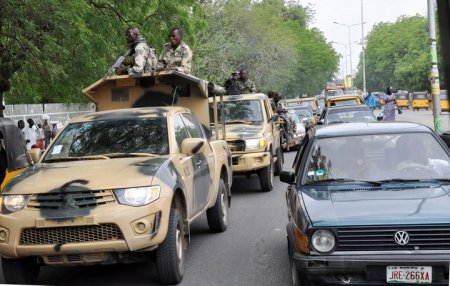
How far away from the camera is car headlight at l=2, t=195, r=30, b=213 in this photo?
497cm

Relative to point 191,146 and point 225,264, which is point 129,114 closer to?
point 191,146

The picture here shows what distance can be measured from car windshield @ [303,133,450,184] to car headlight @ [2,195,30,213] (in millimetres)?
2526

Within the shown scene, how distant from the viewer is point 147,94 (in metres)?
8.97

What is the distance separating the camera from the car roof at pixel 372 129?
18.4 feet

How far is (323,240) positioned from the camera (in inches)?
166

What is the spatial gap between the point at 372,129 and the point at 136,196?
8.00 ft

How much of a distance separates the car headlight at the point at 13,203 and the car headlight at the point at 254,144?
20.9 ft

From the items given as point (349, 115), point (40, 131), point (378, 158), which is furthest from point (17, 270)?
point (40, 131)

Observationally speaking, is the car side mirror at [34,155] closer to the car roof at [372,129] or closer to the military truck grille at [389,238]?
the car roof at [372,129]

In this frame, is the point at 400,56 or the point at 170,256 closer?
the point at 170,256

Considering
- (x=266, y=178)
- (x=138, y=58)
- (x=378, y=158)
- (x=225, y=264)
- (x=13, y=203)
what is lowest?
(x=225, y=264)

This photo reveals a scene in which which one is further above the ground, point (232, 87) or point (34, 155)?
point (232, 87)

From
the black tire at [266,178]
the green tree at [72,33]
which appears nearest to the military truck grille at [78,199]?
the black tire at [266,178]

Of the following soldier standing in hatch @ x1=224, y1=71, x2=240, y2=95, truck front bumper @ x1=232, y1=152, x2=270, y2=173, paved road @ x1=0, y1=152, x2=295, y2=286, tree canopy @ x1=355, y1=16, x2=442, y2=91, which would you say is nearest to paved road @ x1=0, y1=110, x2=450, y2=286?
paved road @ x1=0, y1=152, x2=295, y2=286
